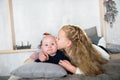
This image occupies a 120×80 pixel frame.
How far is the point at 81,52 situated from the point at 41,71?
32 cm

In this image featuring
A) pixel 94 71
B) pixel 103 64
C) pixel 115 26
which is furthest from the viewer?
pixel 115 26

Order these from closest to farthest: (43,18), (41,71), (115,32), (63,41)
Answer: (41,71) → (63,41) → (115,32) → (43,18)

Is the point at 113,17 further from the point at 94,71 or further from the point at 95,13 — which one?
the point at 94,71

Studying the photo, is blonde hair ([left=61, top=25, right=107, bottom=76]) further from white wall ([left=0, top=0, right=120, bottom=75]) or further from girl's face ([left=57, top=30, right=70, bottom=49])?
white wall ([left=0, top=0, right=120, bottom=75])

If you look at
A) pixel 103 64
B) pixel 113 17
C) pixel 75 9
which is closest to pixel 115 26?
pixel 113 17

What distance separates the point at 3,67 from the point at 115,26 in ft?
6.71

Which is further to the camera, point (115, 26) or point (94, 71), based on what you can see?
point (115, 26)

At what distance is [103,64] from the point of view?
1809 millimetres

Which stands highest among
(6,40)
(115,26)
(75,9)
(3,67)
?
(75,9)

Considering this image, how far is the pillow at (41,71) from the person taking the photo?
5.34 feet

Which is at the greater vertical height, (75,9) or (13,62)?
(75,9)

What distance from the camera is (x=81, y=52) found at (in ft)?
5.60

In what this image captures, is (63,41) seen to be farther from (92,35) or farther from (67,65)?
(92,35)

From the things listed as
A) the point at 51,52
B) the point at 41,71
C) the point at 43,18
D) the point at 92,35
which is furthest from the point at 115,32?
the point at 41,71
